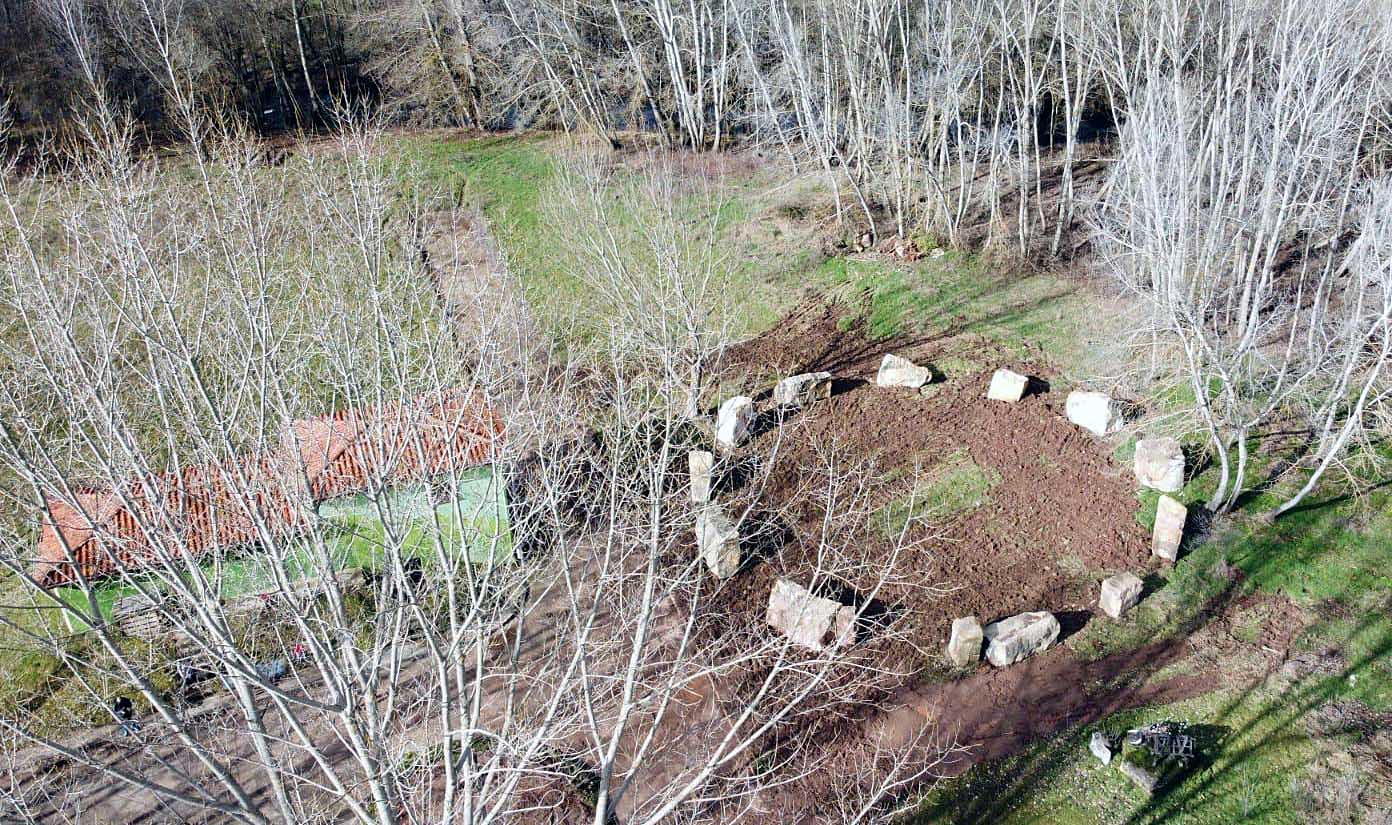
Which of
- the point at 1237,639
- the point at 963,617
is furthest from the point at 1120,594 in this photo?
the point at 963,617

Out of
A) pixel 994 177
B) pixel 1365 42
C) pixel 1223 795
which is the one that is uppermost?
pixel 1365 42

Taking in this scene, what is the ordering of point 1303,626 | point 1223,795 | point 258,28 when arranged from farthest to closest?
point 258,28, point 1303,626, point 1223,795

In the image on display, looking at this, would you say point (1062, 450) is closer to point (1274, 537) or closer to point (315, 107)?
point (1274, 537)

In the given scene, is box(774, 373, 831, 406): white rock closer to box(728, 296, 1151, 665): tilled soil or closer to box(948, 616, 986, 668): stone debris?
box(728, 296, 1151, 665): tilled soil

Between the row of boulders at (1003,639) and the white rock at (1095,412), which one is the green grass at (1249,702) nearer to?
the row of boulders at (1003,639)

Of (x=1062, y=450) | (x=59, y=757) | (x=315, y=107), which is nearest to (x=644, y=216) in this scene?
(x=1062, y=450)

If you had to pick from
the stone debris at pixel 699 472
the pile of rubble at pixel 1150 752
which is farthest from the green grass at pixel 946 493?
the pile of rubble at pixel 1150 752
